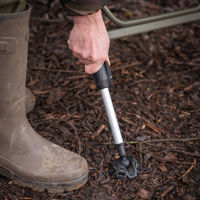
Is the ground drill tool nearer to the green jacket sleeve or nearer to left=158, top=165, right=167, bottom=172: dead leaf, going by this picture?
left=158, top=165, right=167, bottom=172: dead leaf

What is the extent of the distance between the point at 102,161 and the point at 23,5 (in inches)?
32.4

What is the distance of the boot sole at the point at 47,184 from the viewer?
145 cm

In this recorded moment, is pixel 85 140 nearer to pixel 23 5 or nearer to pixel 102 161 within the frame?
pixel 102 161

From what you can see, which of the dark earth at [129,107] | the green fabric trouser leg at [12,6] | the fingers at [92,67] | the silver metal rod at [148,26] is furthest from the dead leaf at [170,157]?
the green fabric trouser leg at [12,6]

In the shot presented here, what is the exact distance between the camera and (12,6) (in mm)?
1249

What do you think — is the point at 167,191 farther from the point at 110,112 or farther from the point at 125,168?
the point at 110,112

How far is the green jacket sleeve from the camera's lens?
1.11 m

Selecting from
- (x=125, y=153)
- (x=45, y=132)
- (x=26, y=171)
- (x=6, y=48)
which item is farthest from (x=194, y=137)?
(x=6, y=48)

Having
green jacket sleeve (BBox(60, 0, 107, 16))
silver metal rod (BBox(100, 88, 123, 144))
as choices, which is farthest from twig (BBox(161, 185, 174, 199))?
green jacket sleeve (BBox(60, 0, 107, 16))

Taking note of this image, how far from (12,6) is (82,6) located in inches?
12.1

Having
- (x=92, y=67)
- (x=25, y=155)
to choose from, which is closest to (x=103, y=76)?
(x=92, y=67)

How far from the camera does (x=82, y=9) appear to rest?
113 centimetres

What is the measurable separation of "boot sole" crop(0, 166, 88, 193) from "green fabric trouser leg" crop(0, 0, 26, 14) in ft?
2.29

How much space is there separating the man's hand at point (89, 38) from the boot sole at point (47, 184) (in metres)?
0.56
